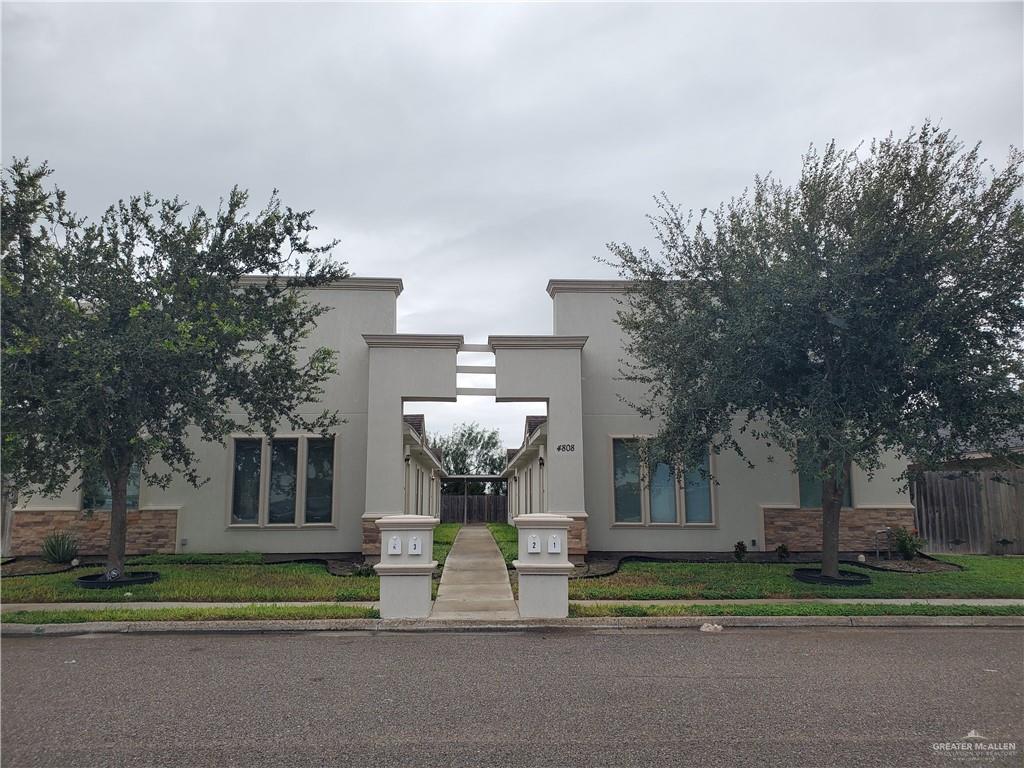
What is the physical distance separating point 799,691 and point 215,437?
10158 mm

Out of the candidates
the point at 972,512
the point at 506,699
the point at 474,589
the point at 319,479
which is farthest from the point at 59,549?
the point at 972,512

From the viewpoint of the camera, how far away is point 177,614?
1022cm

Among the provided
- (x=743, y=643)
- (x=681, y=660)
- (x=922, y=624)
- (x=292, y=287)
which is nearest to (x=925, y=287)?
(x=922, y=624)

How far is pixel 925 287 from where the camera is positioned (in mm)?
11883

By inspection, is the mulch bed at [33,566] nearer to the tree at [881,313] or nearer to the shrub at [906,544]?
the tree at [881,313]

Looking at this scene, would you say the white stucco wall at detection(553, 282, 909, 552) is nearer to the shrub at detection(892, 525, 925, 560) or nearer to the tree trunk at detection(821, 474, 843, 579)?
the shrub at detection(892, 525, 925, 560)

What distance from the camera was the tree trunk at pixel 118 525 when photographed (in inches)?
515

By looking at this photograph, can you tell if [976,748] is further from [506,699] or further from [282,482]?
[282,482]

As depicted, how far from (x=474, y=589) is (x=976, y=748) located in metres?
8.49

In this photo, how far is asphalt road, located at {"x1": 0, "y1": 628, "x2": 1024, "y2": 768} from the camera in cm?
511

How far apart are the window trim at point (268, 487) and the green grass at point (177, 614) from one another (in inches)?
254

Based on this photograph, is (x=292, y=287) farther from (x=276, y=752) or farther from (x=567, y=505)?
(x=276, y=752)

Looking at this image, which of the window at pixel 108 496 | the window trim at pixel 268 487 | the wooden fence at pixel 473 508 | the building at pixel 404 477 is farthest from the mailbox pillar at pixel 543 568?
the wooden fence at pixel 473 508

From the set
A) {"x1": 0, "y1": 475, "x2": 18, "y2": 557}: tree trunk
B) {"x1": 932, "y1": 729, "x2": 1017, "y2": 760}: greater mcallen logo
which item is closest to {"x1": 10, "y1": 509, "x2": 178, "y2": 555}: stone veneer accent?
{"x1": 0, "y1": 475, "x2": 18, "y2": 557}: tree trunk
